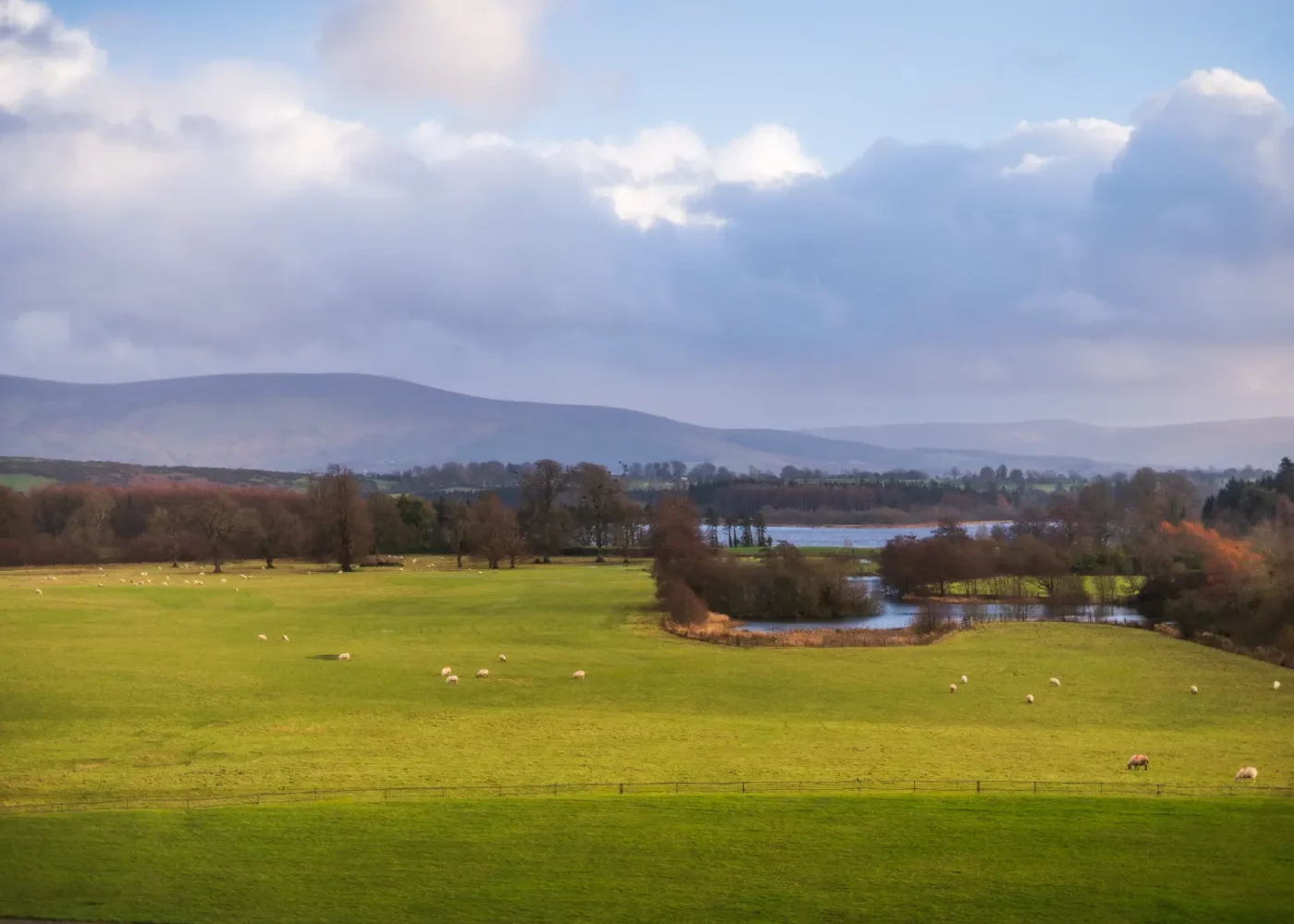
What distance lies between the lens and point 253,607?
7494cm

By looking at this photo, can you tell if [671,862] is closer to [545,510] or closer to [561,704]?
[561,704]

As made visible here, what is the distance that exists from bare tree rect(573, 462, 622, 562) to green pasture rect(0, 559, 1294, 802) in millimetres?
54264

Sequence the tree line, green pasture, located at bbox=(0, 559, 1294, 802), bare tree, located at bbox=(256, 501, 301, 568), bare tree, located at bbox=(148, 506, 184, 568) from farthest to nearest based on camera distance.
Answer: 1. bare tree, located at bbox=(148, 506, 184, 568)
2. bare tree, located at bbox=(256, 501, 301, 568)
3. the tree line
4. green pasture, located at bbox=(0, 559, 1294, 802)

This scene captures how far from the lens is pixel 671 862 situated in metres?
24.1

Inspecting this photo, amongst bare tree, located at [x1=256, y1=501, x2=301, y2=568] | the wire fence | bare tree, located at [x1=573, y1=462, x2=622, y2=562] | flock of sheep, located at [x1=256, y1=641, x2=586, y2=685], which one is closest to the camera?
the wire fence

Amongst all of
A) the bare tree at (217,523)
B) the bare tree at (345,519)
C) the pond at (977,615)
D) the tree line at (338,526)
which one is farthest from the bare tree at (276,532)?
the pond at (977,615)

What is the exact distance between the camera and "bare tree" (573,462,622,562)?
12885 cm

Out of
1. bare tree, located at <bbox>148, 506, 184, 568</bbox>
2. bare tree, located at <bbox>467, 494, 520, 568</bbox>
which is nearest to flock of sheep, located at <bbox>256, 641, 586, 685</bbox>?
bare tree, located at <bbox>467, 494, 520, 568</bbox>

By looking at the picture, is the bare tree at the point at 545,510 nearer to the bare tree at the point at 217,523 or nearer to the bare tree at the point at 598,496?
the bare tree at the point at 598,496

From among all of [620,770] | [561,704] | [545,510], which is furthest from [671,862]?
[545,510]

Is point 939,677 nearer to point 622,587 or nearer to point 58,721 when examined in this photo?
point 58,721

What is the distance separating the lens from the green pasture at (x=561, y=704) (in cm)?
3241

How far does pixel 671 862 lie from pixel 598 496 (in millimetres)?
105280

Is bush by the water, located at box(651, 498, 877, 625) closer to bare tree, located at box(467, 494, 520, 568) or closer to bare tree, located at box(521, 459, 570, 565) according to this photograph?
bare tree, located at box(467, 494, 520, 568)
